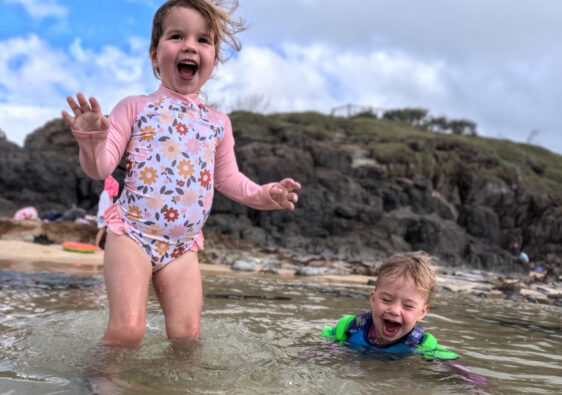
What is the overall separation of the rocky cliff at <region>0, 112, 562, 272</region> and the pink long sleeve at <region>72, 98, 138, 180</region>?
604 inches

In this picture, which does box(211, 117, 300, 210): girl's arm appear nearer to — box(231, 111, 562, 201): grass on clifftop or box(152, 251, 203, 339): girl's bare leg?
box(152, 251, 203, 339): girl's bare leg

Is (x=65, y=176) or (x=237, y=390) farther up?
(x=65, y=176)

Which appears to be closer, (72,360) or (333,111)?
(72,360)

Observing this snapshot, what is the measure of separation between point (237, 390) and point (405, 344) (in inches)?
62.2

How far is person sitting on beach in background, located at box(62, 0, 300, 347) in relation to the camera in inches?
112

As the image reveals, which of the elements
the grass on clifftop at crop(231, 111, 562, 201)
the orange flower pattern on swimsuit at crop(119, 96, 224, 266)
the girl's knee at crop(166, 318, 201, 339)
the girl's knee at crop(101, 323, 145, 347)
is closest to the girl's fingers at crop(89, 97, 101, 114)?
the orange flower pattern on swimsuit at crop(119, 96, 224, 266)

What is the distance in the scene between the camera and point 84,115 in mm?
2484

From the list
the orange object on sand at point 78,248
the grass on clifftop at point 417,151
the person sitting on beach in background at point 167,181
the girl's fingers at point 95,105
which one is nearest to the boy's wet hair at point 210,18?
the person sitting on beach in background at point 167,181

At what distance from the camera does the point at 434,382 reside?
2816mm

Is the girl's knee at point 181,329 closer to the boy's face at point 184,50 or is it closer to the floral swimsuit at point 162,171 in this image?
the floral swimsuit at point 162,171

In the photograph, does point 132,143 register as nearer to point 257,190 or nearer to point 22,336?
point 257,190

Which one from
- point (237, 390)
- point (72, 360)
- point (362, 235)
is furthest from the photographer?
point (362, 235)

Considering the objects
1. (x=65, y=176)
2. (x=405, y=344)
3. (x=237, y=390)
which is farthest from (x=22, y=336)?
(x=65, y=176)

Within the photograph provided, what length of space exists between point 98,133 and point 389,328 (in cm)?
223
